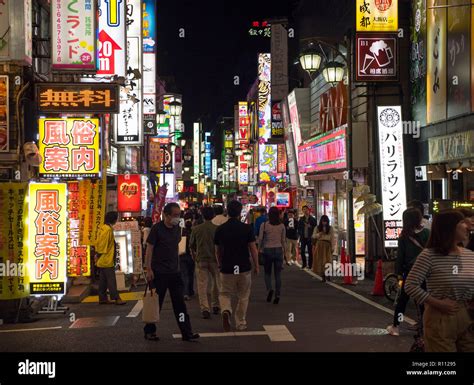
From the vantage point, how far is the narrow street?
1002 cm

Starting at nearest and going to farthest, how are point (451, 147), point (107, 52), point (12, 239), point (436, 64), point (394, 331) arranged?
point (394, 331) < point (12, 239) < point (451, 147) < point (436, 64) < point (107, 52)

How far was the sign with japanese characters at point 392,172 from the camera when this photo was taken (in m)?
20.0

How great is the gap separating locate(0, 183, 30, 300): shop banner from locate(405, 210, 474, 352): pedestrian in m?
8.35

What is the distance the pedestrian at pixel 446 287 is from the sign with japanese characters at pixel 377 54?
14358 millimetres

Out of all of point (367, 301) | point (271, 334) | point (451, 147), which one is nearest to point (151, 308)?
point (271, 334)

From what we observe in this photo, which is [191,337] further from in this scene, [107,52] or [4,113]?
[107,52]

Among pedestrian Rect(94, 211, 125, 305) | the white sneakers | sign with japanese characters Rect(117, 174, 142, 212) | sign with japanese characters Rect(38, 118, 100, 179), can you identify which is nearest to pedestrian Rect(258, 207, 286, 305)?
pedestrian Rect(94, 211, 125, 305)

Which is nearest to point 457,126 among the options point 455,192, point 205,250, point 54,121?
point 455,192

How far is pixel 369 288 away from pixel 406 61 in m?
7.06

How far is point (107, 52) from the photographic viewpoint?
2162 centimetres

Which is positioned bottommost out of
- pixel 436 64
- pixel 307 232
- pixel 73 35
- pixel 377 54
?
pixel 307 232

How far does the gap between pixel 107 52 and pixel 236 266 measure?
12087mm
